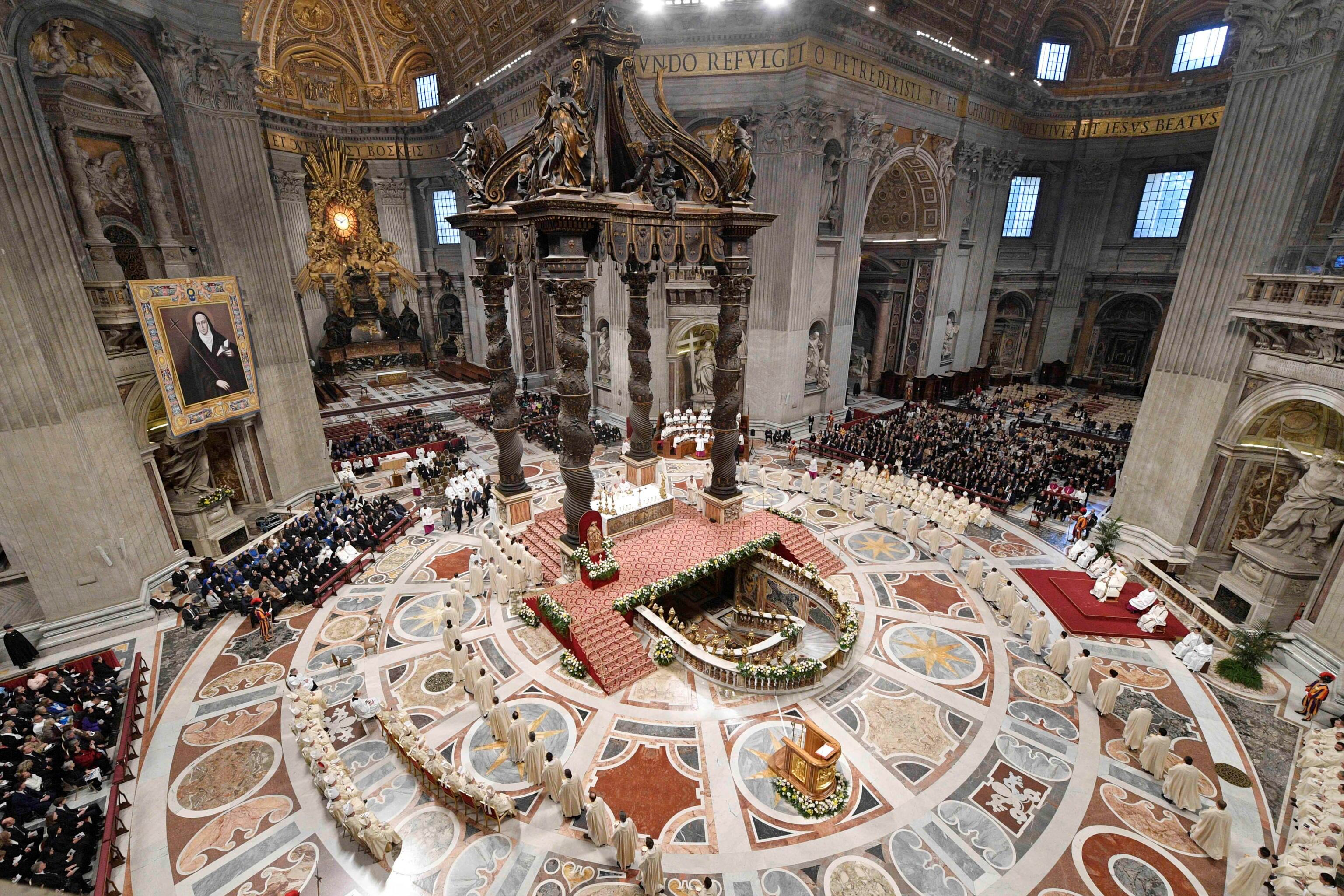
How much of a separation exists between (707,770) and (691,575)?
4273mm

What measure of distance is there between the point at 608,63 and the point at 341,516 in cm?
1297

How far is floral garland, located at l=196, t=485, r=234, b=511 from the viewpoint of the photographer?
13883 mm

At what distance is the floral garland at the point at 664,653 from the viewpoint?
1048 centimetres

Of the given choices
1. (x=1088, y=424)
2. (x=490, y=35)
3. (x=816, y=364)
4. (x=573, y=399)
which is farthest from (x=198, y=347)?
(x=1088, y=424)

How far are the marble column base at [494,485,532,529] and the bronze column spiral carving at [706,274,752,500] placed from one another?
5026mm

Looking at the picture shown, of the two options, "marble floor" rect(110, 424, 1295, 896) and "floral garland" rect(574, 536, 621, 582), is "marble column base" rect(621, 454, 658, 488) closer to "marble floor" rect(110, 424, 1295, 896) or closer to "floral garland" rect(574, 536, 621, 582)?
"floral garland" rect(574, 536, 621, 582)

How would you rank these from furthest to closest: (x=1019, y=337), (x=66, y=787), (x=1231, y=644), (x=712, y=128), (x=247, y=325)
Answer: (x=1019, y=337) < (x=712, y=128) < (x=247, y=325) < (x=1231, y=644) < (x=66, y=787)

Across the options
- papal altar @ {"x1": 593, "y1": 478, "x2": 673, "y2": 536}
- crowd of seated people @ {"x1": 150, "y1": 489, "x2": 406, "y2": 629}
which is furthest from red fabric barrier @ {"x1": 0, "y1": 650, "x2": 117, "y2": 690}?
papal altar @ {"x1": 593, "y1": 478, "x2": 673, "y2": 536}

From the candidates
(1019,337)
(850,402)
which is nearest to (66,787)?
(850,402)

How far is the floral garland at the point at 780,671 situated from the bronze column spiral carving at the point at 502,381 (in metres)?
7.99

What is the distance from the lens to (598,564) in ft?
39.5

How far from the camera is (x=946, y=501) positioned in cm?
1606

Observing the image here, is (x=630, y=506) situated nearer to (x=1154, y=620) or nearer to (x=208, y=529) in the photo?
(x=208, y=529)

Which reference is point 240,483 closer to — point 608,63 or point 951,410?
point 608,63
